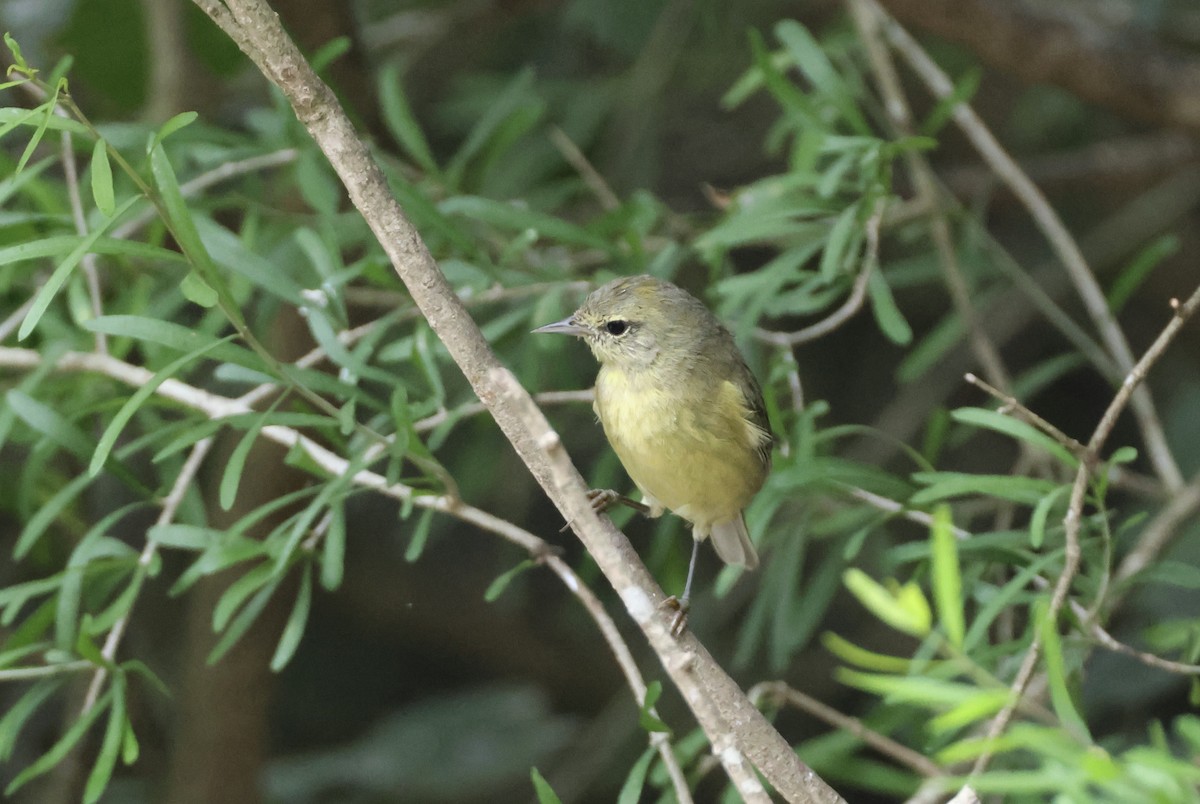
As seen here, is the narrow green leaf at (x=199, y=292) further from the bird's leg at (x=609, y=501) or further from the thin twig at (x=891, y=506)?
the thin twig at (x=891, y=506)

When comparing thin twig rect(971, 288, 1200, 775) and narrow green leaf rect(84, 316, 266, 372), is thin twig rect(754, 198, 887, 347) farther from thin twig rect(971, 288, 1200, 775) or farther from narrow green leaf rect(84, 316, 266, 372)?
narrow green leaf rect(84, 316, 266, 372)

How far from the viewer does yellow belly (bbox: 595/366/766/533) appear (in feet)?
9.41

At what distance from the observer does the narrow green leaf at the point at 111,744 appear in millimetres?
2309

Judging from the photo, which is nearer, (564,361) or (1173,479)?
(1173,479)

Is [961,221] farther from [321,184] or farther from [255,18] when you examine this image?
[255,18]

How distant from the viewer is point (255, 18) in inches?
70.6

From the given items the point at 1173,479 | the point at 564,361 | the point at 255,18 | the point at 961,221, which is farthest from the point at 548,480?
the point at 961,221

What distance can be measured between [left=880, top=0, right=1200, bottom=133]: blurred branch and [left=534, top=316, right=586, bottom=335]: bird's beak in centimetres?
164

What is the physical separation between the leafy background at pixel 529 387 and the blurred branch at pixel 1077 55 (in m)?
0.17

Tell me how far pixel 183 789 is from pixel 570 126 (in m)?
2.33

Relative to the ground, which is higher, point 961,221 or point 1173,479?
point 961,221

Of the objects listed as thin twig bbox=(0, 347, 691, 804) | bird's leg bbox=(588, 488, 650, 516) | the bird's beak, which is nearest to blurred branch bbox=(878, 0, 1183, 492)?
the bird's beak

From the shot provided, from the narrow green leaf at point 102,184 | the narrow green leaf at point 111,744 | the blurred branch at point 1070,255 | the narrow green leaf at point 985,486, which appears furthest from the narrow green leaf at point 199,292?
the blurred branch at point 1070,255

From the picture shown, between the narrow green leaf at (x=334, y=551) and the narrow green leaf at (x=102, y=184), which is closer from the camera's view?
the narrow green leaf at (x=102, y=184)
